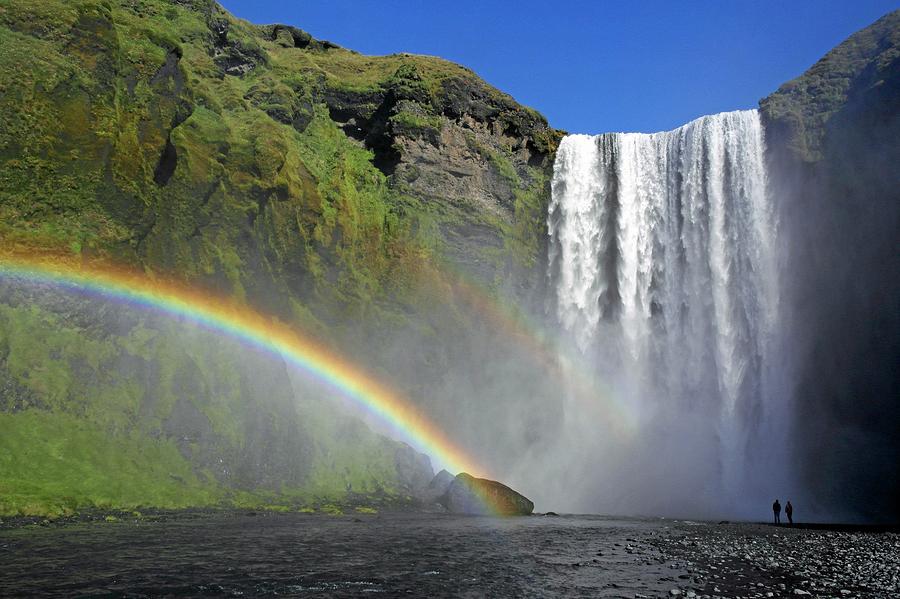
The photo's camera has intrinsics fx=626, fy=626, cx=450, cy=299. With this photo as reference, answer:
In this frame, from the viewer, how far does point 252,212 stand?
4466 cm

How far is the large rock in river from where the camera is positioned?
39531 millimetres

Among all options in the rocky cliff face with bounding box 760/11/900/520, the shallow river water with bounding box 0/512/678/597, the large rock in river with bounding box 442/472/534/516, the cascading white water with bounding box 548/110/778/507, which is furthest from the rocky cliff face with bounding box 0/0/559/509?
the rocky cliff face with bounding box 760/11/900/520

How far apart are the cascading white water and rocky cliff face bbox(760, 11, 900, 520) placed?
2557 millimetres

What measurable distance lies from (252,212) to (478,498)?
25148 millimetres

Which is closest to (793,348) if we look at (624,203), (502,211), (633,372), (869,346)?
(869,346)

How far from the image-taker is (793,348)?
52.1 m

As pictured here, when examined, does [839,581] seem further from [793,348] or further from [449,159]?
[449,159]

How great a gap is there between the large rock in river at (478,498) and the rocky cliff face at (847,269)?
2662 centimetres

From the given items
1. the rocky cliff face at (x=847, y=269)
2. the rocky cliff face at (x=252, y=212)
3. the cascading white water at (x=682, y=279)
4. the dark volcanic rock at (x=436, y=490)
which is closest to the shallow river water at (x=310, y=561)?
the rocky cliff face at (x=252, y=212)

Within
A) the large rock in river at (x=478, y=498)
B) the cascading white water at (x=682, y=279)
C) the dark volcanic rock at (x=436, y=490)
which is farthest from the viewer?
the cascading white water at (x=682, y=279)

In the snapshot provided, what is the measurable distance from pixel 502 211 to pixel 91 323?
41.1 metres

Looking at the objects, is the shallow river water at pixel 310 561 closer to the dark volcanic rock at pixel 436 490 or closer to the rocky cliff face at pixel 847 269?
the dark volcanic rock at pixel 436 490

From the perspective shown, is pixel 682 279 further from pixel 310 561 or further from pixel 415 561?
pixel 310 561

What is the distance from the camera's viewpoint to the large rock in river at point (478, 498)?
3953 centimetres
